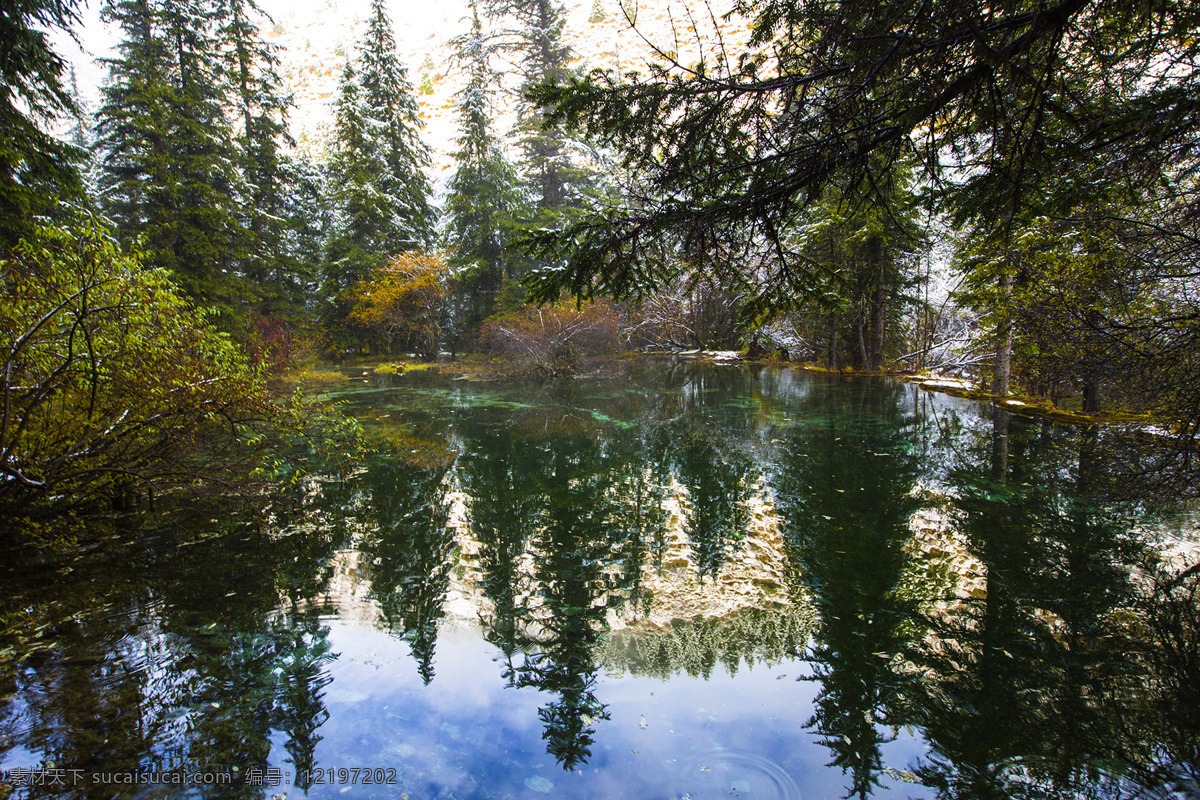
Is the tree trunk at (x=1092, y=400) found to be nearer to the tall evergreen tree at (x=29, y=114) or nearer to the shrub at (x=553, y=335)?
the shrub at (x=553, y=335)

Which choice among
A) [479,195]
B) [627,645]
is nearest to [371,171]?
[479,195]

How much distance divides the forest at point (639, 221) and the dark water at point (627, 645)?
1.20m

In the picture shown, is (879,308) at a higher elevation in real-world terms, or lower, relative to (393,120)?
lower

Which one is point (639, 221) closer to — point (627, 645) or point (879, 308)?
point (627, 645)

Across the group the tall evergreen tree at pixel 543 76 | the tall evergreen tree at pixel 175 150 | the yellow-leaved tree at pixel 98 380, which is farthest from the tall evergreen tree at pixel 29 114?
the tall evergreen tree at pixel 543 76

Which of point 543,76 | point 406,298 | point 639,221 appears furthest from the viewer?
point 543,76

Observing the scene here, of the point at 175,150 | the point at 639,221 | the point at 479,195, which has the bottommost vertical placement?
the point at 639,221

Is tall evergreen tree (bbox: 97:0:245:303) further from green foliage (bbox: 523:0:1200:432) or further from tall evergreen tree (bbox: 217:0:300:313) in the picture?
green foliage (bbox: 523:0:1200:432)

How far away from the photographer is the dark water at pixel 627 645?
2730mm

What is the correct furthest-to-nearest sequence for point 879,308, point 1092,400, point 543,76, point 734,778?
point 543,76, point 879,308, point 1092,400, point 734,778

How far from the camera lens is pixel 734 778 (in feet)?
9.02

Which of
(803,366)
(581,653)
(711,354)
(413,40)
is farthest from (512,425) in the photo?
(413,40)

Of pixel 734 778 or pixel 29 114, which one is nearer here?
pixel 734 778

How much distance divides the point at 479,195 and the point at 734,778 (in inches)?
1091
